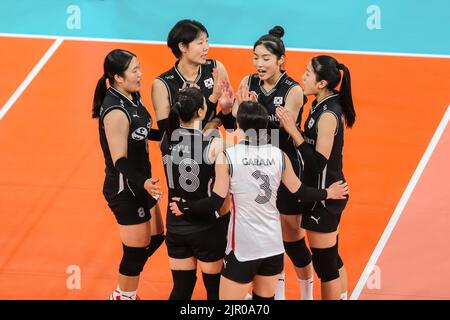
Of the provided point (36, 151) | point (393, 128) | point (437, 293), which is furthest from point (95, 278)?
point (393, 128)

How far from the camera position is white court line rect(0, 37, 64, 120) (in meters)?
10.3

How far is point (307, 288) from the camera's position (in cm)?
687

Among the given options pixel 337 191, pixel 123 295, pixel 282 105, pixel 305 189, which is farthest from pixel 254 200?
pixel 123 295

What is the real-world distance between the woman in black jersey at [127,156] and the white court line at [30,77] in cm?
419

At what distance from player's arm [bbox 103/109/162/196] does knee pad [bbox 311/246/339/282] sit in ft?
5.18

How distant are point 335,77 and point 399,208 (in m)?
2.69

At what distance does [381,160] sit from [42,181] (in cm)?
410

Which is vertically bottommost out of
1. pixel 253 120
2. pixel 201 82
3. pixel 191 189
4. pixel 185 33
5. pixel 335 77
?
pixel 191 189

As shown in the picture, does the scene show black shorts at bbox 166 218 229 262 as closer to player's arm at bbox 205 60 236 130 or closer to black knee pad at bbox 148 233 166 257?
black knee pad at bbox 148 233 166 257

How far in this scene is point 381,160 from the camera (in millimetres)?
9250

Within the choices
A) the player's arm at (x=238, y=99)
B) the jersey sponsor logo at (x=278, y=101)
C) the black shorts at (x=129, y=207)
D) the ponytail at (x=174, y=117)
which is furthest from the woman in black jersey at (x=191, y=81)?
the ponytail at (x=174, y=117)

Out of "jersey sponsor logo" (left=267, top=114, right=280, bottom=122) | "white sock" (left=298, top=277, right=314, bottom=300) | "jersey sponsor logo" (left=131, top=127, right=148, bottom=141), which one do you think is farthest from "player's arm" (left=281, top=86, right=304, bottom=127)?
"white sock" (left=298, top=277, right=314, bottom=300)

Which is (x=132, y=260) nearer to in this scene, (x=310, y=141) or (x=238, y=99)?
(x=238, y=99)

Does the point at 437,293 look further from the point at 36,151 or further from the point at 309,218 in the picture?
the point at 36,151
